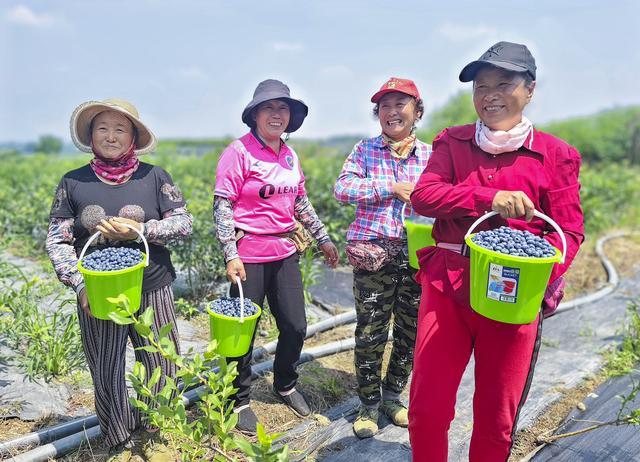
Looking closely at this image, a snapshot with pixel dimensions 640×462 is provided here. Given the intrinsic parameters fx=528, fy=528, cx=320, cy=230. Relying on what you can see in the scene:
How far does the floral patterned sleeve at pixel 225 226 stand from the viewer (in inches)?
90.3

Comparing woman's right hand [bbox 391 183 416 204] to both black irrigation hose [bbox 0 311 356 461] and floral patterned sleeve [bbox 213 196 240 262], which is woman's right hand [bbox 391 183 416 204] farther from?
black irrigation hose [bbox 0 311 356 461]

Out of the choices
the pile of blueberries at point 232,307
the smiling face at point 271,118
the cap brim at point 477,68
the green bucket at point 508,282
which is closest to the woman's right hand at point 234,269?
the pile of blueberries at point 232,307

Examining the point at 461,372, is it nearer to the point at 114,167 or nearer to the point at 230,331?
the point at 230,331

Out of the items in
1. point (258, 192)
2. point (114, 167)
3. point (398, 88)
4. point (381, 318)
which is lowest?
point (381, 318)

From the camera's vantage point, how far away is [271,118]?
2.34 metres

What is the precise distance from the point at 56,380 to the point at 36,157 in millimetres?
10960

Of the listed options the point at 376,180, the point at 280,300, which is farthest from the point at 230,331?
the point at 376,180

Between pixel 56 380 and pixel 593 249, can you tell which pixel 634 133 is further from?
pixel 56 380

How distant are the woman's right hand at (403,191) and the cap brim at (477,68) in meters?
0.56

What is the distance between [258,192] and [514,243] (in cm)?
119

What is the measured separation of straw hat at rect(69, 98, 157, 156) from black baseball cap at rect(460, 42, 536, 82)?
124cm

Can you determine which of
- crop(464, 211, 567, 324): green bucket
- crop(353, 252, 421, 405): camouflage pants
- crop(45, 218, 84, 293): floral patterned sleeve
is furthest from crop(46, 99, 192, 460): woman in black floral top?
crop(464, 211, 567, 324): green bucket

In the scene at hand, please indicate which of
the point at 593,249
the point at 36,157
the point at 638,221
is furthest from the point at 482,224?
the point at 36,157

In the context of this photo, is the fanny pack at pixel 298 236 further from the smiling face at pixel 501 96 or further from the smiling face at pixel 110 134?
the smiling face at pixel 501 96
